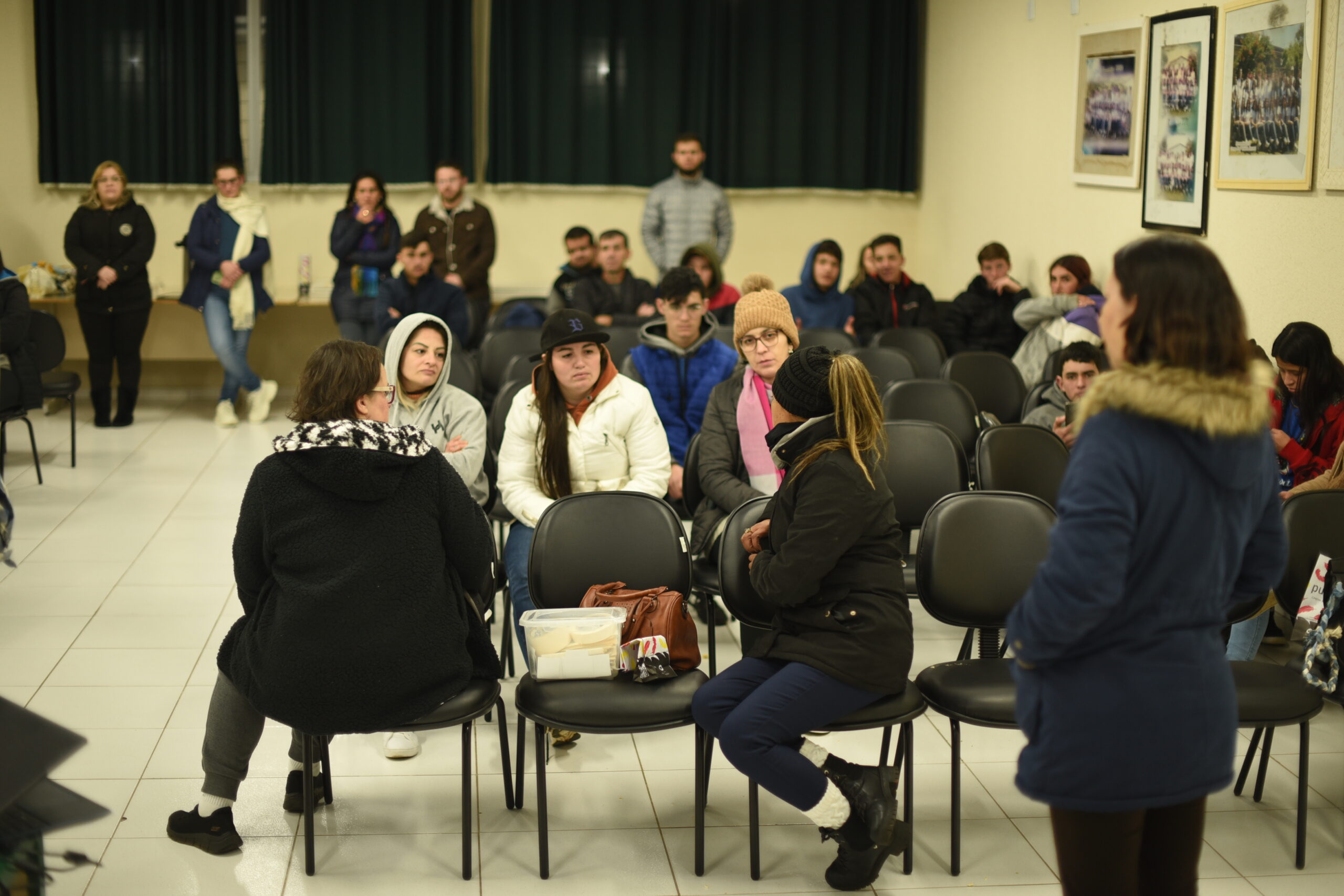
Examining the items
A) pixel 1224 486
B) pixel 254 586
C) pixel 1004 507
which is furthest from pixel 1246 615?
pixel 254 586

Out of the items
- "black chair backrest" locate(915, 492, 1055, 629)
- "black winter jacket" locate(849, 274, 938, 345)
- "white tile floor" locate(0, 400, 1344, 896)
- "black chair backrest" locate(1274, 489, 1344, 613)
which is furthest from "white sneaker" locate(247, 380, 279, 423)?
"black chair backrest" locate(1274, 489, 1344, 613)

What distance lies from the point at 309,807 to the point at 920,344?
446 centimetres

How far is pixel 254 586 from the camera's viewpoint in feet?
9.07

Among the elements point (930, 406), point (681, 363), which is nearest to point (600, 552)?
point (681, 363)

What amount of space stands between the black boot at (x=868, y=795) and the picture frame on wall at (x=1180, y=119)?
372 centimetres

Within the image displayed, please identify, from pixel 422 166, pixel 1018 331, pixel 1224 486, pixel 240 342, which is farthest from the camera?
pixel 422 166

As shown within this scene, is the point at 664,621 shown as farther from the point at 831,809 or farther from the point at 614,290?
the point at 614,290

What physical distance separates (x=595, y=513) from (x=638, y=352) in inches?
58.0

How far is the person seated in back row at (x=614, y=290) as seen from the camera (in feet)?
23.7

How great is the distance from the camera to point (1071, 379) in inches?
181

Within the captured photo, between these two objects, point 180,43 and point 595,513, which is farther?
point 180,43

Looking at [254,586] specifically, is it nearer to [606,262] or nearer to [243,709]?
[243,709]

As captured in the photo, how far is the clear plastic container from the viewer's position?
2.89 metres

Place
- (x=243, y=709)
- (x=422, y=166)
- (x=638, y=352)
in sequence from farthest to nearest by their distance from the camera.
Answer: (x=422, y=166), (x=638, y=352), (x=243, y=709)
